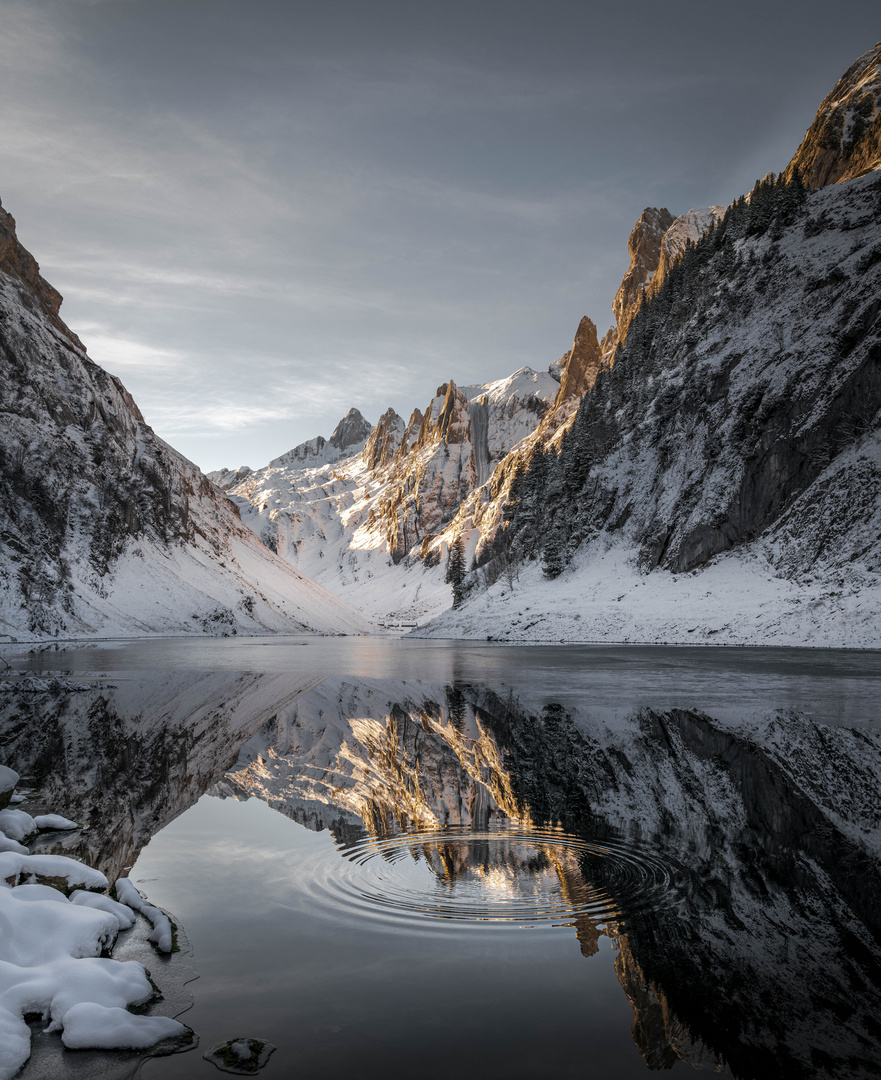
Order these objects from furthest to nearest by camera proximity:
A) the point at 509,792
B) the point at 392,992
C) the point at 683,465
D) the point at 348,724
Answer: the point at 683,465 → the point at 348,724 → the point at 509,792 → the point at 392,992

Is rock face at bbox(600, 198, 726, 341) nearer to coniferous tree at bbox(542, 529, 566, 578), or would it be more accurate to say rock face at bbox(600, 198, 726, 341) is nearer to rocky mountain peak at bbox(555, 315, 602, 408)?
rocky mountain peak at bbox(555, 315, 602, 408)

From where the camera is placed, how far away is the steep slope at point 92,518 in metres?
78.8

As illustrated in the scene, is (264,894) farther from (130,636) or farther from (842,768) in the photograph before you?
(130,636)

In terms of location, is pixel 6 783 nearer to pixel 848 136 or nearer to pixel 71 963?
pixel 71 963

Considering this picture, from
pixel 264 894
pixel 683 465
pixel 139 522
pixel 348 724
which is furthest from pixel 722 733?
pixel 139 522

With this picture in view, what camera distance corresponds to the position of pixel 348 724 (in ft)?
54.7

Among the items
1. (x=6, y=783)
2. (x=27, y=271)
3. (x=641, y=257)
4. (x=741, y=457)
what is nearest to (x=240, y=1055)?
(x=6, y=783)

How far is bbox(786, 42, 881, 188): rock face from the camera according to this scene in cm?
7631

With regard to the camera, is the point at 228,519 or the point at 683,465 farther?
the point at 228,519

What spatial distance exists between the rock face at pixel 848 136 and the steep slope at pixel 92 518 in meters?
98.2

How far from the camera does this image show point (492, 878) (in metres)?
6.94

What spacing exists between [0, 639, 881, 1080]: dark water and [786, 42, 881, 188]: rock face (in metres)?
86.8

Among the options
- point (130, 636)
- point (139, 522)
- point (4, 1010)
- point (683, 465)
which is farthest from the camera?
point (139, 522)

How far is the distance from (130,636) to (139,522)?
89.6 ft
